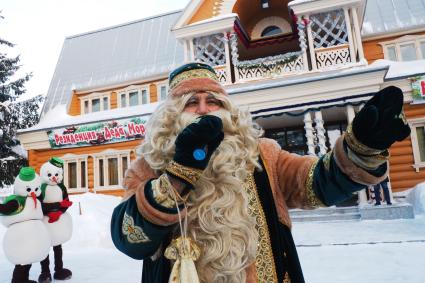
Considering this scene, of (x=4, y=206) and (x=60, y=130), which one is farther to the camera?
(x=60, y=130)

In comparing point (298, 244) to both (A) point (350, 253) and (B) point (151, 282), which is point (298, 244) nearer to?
(A) point (350, 253)

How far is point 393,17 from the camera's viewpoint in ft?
40.6

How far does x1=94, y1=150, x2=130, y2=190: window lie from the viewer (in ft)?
42.4

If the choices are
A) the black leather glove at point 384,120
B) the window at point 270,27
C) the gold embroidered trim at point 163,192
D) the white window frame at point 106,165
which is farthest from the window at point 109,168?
the black leather glove at point 384,120

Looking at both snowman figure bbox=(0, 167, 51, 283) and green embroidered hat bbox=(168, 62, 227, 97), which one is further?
snowman figure bbox=(0, 167, 51, 283)

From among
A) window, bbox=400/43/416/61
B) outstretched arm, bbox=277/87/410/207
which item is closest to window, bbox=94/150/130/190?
window, bbox=400/43/416/61

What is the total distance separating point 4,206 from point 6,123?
1707cm

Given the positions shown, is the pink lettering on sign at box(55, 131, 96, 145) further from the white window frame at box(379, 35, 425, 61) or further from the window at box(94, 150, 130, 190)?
the white window frame at box(379, 35, 425, 61)

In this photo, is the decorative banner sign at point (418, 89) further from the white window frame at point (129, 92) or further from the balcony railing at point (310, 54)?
the white window frame at point (129, 92)

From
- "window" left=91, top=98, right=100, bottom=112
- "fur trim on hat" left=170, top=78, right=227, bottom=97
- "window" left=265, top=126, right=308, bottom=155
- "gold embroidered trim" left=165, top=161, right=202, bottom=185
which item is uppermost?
"window" left=91, top=98, right=100, bottom=112

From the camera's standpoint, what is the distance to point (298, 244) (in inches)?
225

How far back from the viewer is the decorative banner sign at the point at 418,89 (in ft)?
30.4

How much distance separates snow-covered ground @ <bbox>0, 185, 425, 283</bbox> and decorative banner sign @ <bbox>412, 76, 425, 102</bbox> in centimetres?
308

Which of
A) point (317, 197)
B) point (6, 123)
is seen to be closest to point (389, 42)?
point (317, 197)
